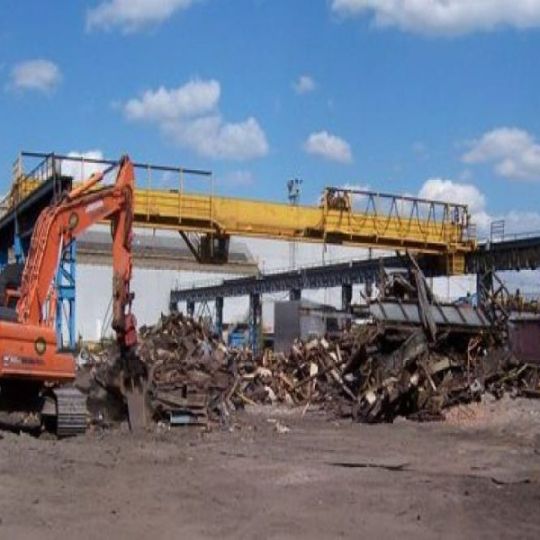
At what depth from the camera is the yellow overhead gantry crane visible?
1393 inches

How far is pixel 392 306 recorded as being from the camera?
22359 millimetres

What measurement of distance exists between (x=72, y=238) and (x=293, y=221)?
21652mm

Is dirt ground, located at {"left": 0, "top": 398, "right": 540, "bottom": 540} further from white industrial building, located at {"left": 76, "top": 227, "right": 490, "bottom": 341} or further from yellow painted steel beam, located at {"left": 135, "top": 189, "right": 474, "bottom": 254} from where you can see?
white industrial building, located at {"left": 76, "top": 227, "right": 490, "bottom": 341}

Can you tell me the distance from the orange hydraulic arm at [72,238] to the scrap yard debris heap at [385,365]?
2.27m

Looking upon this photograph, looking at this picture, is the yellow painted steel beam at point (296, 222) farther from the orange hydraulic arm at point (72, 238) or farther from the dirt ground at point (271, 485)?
the dirt ground at point (271, 485)

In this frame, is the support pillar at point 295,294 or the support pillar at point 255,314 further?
the support pillar at point 255,314

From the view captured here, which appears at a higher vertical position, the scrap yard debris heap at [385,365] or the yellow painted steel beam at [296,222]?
the yellow painted steel beam at [296,222]

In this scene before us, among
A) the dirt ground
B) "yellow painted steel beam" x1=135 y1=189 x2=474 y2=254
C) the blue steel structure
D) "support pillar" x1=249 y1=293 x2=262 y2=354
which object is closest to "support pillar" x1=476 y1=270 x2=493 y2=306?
the blue steel structure

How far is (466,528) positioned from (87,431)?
945 centimetres

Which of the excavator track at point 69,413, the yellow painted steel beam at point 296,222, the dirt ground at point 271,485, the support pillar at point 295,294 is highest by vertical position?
the yellow painted steel beam at point 296,222

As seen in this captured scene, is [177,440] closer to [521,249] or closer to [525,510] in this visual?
[525,510]

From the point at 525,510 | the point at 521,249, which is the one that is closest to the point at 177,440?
the point at 525,510

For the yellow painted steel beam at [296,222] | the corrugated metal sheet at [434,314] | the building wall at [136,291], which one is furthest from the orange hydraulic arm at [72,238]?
the building wall at [136,291]

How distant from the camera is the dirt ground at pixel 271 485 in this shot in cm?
869
